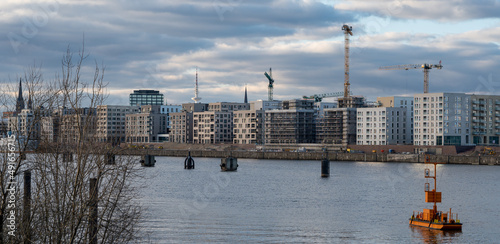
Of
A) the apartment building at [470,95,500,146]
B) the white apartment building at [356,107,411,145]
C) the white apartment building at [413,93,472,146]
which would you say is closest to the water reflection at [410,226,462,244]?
the white apartment building at [413,93,472,146]

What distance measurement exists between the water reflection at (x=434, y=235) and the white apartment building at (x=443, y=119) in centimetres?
13027

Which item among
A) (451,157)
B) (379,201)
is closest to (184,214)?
(379,201)

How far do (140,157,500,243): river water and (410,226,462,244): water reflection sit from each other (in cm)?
1

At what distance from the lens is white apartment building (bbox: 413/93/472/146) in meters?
172

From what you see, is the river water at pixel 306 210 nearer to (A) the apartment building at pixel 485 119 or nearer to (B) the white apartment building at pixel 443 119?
(B) the white apartment building at pixel 443 119

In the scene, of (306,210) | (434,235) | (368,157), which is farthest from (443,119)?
(434,235)

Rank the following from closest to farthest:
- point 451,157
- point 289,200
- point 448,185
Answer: point 289,200 → point 448,185 → point 451,157

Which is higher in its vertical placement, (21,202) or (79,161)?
(79,161)

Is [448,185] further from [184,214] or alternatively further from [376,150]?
[376,150]

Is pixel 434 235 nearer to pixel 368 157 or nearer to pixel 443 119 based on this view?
pixel 368 157

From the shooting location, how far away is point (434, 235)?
42688 mm

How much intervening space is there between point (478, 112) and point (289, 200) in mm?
127435

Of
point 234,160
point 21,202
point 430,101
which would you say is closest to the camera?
point 21,202

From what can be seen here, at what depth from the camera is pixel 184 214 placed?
5150 cm
